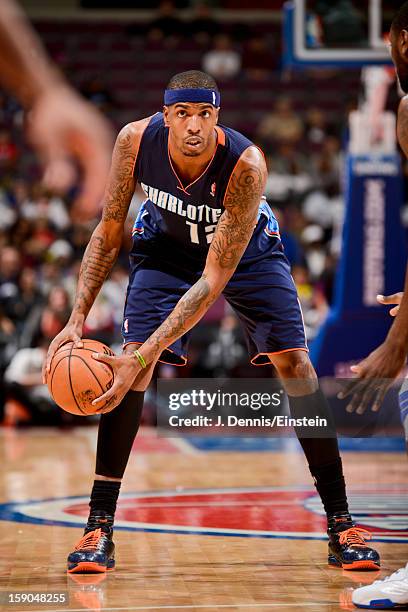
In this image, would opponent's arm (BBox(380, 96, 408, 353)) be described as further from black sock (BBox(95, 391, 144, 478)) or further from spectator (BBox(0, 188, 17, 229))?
spectator (BBox(0, 188, 17, 229))

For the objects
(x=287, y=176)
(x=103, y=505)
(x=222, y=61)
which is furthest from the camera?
(x=222, y=61)

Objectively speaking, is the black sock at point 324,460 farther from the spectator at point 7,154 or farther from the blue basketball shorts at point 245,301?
the spectator at point 7,154

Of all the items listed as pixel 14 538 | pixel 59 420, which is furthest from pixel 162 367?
pixel 14 538

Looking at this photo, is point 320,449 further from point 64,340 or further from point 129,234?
point 129,234

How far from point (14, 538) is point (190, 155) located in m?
1.95

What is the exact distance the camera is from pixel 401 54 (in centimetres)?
357

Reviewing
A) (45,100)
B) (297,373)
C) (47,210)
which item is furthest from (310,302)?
(45,100)

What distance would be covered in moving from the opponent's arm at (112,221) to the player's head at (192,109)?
253 millimetres

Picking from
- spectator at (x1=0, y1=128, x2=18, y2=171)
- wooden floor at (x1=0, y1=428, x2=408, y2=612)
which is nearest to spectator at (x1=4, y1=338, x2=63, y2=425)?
wooden floor at (x1=0, y1=428, x2=408, y2=612)

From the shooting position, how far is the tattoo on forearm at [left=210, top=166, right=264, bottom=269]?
4195 mm

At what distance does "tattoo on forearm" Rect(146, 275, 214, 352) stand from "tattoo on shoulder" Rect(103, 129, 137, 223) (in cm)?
49

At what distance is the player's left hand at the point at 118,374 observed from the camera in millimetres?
3992

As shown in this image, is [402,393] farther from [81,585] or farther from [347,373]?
[347,373]

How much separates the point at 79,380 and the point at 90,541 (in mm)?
680
